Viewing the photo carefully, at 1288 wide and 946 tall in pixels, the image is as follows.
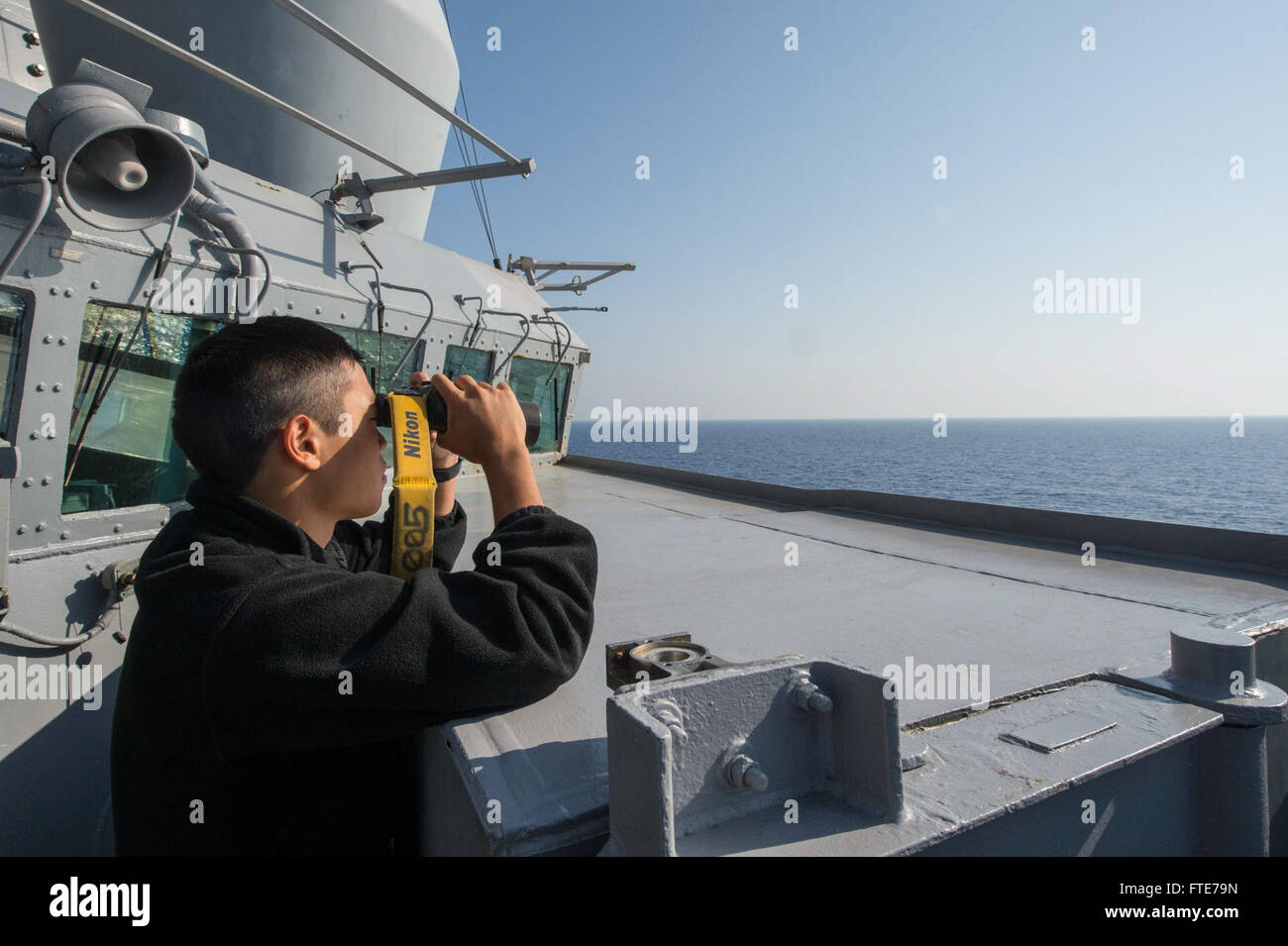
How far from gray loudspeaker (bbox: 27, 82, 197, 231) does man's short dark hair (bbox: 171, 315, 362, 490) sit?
6.02 feet

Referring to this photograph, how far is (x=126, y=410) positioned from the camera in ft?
10.8

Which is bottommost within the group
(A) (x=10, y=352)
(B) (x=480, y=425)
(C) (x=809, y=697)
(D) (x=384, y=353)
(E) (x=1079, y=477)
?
(E) (x=1079, y=477)

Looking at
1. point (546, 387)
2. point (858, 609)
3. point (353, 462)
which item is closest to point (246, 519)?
point (353, 462)

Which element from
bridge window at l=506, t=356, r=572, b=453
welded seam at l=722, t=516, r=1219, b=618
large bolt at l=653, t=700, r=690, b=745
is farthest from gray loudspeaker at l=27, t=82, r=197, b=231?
bridge window at l=506, t=356, r=572, b=453

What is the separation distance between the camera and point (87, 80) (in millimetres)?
2760

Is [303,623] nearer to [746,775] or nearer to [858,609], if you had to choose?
[746,775]

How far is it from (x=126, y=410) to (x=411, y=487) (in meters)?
2.86

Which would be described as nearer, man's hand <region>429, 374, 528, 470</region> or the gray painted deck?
the gray painted deck

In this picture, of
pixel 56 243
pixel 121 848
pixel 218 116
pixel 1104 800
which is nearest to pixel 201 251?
pixel 56 243

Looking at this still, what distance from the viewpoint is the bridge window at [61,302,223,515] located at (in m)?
3.10

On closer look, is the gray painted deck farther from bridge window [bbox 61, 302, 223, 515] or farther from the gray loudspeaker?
the gray loudspeaker

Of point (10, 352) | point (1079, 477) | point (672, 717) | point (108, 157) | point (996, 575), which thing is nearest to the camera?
point (672, 717)
